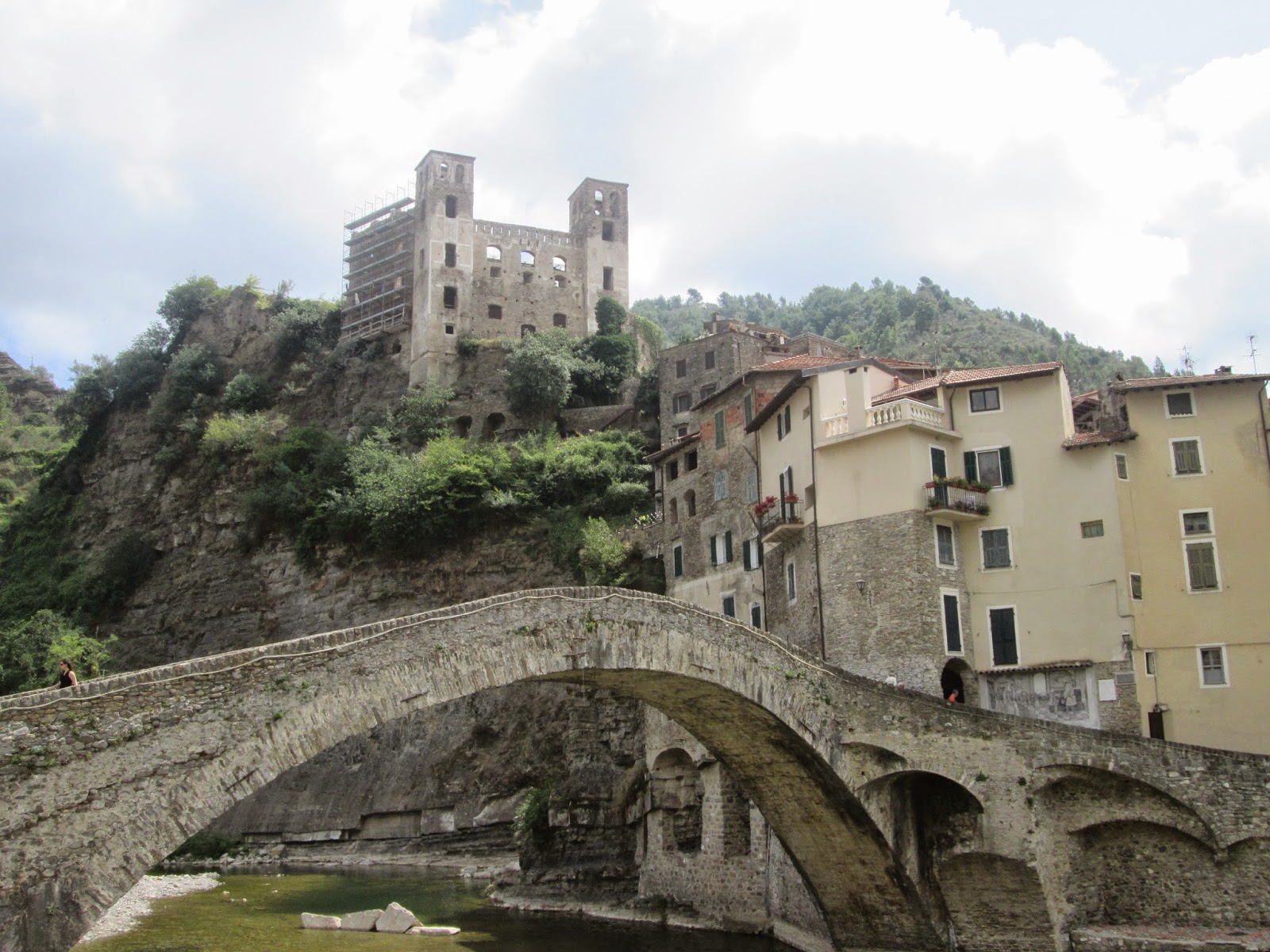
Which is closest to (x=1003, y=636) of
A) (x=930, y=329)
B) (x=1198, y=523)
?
(x=1198, y=523)

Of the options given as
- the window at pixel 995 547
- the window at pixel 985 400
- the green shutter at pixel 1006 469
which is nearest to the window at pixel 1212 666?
the window at pixel 995 547

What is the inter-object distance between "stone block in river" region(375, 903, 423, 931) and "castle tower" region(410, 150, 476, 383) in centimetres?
3876

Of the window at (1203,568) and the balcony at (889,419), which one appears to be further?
the balcony at (889,419)

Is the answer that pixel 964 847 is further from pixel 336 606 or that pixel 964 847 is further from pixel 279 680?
pixel 336 606

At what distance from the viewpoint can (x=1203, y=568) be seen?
108 feet

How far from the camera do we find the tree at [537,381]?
65.3 meters

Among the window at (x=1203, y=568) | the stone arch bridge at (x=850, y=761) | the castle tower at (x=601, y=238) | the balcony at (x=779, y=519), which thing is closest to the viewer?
the stone arch bridge at (x=850, y=761)

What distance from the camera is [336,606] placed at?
61406 mm

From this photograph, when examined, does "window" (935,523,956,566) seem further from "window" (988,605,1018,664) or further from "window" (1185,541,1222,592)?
"window" (1185,541,1222,592)

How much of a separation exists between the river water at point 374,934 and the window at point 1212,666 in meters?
13.5

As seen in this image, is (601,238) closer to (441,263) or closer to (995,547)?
(441,263)

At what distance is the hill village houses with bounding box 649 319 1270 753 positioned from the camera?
3250cm

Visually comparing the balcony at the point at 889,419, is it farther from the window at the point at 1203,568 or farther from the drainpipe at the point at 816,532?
the window at the point at 1203,568

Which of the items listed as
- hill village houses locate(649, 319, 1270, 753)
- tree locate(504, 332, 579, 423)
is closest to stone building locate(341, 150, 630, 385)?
tree locate(504, 332, 579, 423)
